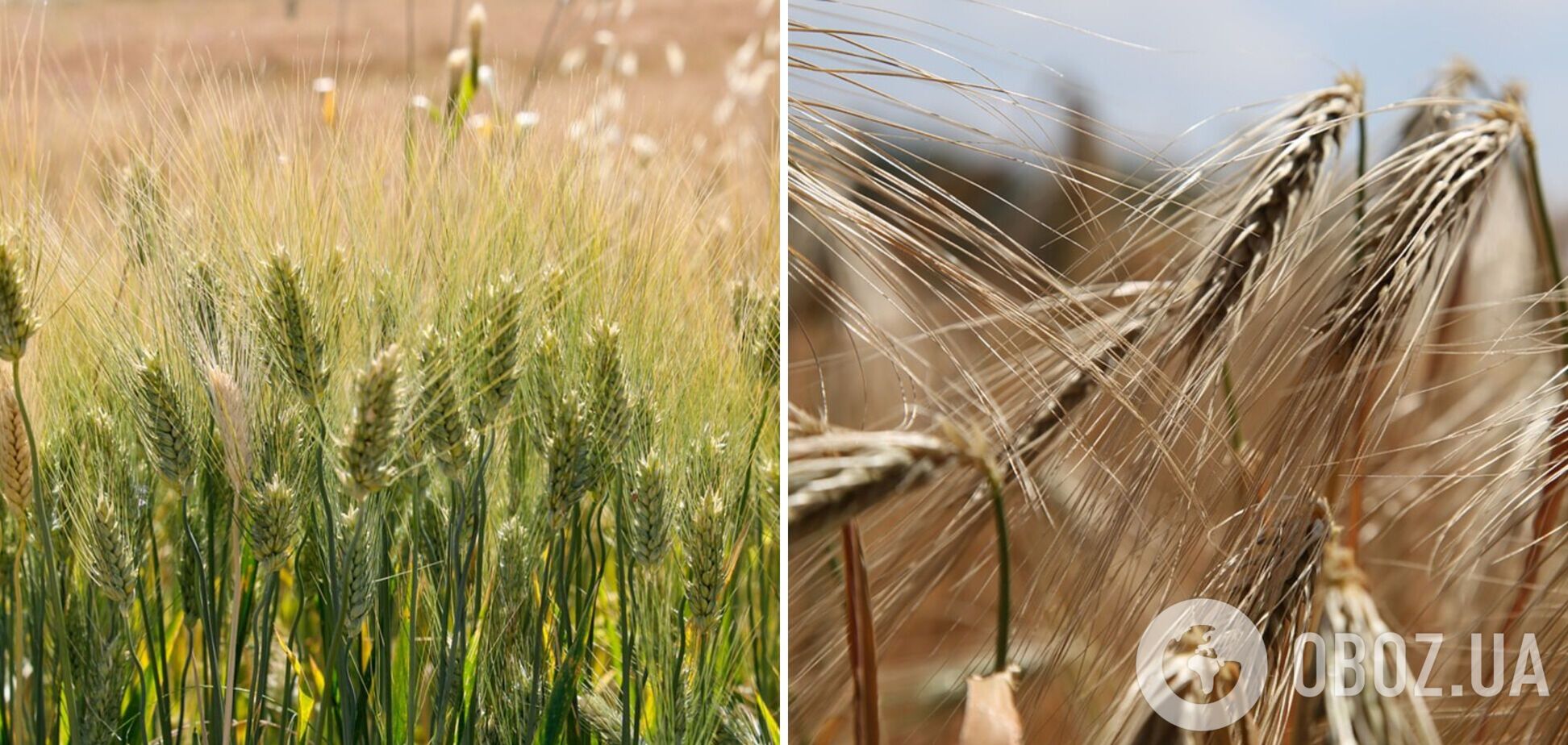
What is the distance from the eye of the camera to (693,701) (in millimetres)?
693

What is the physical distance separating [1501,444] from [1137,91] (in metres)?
0.34

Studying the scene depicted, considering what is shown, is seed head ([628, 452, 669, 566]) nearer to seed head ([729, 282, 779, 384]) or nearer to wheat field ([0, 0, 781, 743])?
wheat field ([0, 0, 781, 743])

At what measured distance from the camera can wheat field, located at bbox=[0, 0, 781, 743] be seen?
1.91 ft

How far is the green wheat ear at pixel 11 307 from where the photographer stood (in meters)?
0.56

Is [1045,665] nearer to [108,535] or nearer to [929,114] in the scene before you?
[929,114]

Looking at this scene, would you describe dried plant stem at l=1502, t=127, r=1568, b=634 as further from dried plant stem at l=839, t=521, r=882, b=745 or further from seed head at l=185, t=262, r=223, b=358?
seed head at l=185, t=262, r=223, b=358

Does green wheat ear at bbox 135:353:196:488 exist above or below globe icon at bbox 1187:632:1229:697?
above

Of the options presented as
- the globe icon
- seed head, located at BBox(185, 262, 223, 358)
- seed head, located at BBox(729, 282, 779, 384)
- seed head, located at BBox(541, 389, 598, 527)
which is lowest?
the globe icon

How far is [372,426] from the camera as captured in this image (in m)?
0.52

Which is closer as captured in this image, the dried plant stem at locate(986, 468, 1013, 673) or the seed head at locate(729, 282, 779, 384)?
the dried plant stem at locate(986, 468, 1013, 673)

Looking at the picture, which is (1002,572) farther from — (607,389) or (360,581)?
(360,581)

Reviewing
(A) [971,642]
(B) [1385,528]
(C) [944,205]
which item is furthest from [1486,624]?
(C) [944,205]

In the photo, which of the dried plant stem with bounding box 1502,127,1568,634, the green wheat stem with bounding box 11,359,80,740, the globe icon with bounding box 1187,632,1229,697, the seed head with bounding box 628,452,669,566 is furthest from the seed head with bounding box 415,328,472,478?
the dried plant stem with bounding box 1502,127,1568,634

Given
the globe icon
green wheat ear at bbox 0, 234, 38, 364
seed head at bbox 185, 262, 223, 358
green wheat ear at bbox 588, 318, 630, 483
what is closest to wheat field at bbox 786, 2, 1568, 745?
the globe icon
